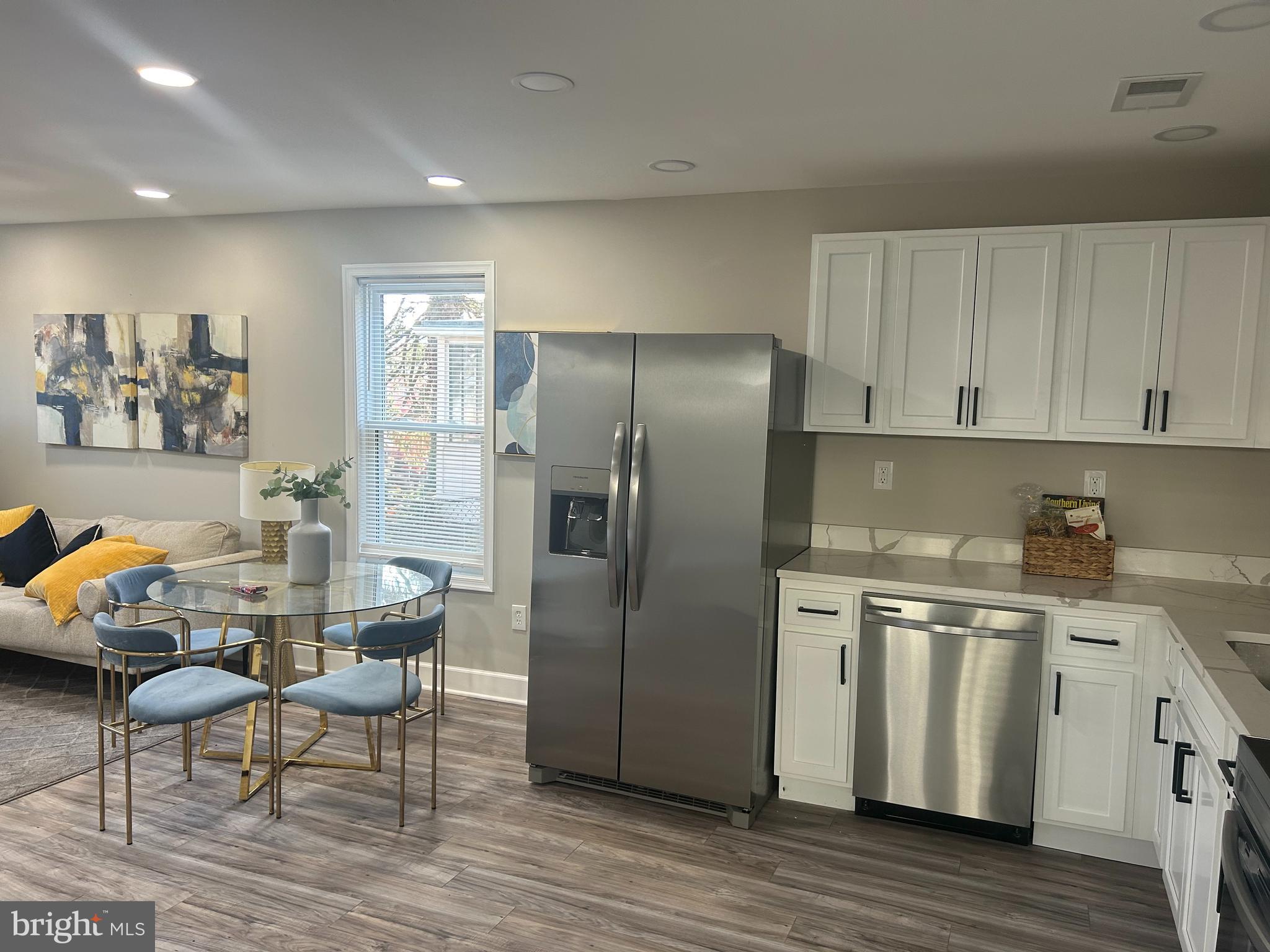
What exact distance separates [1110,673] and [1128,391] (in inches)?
40.1

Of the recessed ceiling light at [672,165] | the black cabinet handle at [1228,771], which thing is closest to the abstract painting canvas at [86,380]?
the recessed ceiling light at [672,165]

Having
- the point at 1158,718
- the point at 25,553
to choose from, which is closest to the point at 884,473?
the point at 1158,718

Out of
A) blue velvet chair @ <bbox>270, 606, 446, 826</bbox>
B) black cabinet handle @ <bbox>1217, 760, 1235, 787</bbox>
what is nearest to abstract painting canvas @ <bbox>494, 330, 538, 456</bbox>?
blue velvet chair @ <bbox>270, 606, 446, 826</bbox>

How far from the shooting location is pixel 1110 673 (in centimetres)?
315

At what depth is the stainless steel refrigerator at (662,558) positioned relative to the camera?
3400 millimetres

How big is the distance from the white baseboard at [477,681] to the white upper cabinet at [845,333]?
2.09 m

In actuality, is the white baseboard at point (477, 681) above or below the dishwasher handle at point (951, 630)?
below

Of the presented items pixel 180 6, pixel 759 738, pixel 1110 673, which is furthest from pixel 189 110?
pixel 1110 673

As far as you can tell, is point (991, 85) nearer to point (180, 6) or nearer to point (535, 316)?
point (180, 6)

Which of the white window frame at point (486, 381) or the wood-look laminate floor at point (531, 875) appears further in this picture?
the white window frame at point (486, 381)

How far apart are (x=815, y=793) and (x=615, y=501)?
142cm

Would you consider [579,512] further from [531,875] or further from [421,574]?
[531,875]

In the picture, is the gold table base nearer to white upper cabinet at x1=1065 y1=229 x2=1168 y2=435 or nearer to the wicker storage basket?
the wicker storage basket

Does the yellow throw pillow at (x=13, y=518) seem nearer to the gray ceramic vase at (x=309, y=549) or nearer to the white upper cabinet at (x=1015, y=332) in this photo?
the gray ceramic vase at (x=309, y=549)
